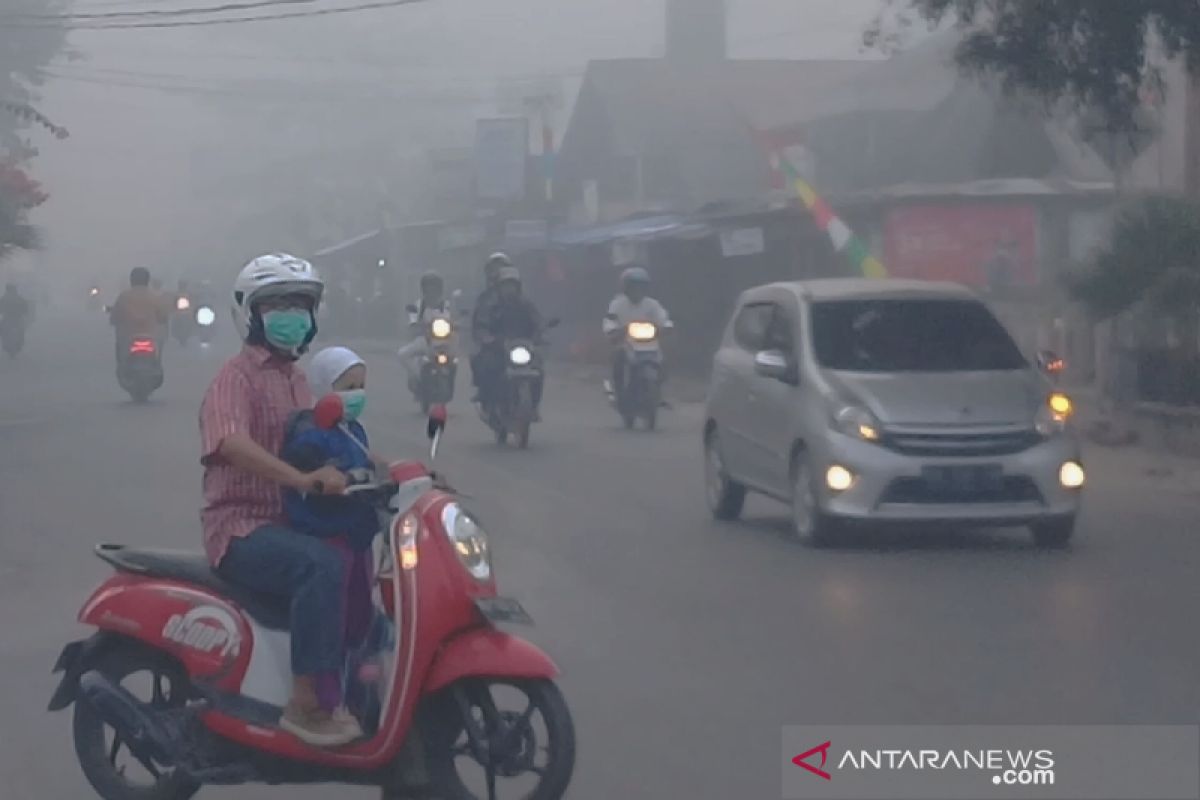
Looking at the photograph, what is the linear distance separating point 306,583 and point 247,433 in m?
0.50

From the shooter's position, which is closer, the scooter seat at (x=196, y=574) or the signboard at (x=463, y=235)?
the scooter seat at (x=196, y=574)

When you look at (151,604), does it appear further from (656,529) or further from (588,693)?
(656,529)

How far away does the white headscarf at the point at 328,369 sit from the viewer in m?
6.44

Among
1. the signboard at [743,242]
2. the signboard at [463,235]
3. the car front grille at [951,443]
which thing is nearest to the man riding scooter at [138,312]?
the signboard at [743,242]

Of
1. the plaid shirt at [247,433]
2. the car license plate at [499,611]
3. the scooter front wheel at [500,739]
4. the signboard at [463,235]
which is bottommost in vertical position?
the signboard at [463,235]

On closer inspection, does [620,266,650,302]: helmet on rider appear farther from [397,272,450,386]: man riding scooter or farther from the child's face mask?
the child's face mask

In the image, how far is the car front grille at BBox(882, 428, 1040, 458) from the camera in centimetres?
1247

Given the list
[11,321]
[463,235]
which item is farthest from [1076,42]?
[463,235]

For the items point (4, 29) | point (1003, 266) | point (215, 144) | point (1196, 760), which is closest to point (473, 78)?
point (215, 144)

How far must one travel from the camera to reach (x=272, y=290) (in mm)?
6453

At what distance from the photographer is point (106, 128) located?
130m

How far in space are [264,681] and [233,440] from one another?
0.76m

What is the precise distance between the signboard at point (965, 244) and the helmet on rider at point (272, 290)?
91.9 feet

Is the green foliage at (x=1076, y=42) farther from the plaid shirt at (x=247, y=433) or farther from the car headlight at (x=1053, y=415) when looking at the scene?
the plaid shirt at (x=247, y=433)
